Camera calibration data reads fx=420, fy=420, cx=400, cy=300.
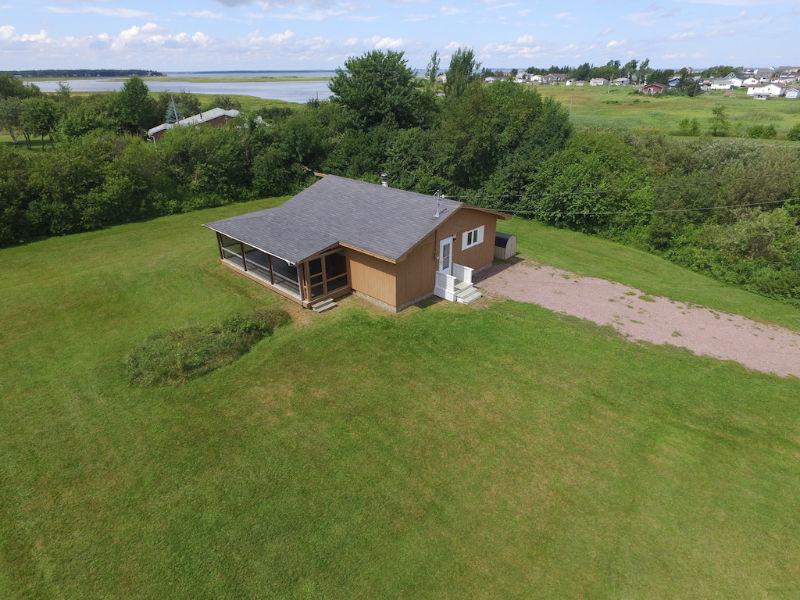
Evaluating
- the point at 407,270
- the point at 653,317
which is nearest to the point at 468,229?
the point at 407,270

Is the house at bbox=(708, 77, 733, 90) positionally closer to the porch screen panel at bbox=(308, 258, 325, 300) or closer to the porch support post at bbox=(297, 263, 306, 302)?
the porch screen panel at bbox=(308, 258, 325, 300)

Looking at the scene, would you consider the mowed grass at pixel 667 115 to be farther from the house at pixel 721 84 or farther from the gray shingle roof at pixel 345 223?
the house at pixel 721 84

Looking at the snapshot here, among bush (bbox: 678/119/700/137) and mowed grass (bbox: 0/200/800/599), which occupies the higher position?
bush (bbox: 678/119/700/137)

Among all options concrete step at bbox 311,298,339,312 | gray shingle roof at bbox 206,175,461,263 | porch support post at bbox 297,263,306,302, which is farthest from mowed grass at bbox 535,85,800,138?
porch support post at bbox 297,263,306,302

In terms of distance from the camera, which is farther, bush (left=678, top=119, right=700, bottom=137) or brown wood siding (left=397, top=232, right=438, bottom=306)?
bush (left=678, top=119, right=700, bottom=137)

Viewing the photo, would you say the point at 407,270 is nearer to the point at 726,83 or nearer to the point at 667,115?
the point at 667,115

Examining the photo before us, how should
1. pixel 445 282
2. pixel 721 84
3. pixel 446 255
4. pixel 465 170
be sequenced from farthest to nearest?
pixel 721 84 < pixel 465 170 < pixel 446 255 < pixel 445 282

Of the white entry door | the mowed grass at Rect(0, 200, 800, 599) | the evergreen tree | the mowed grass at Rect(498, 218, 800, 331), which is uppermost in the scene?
the evergreen tree
